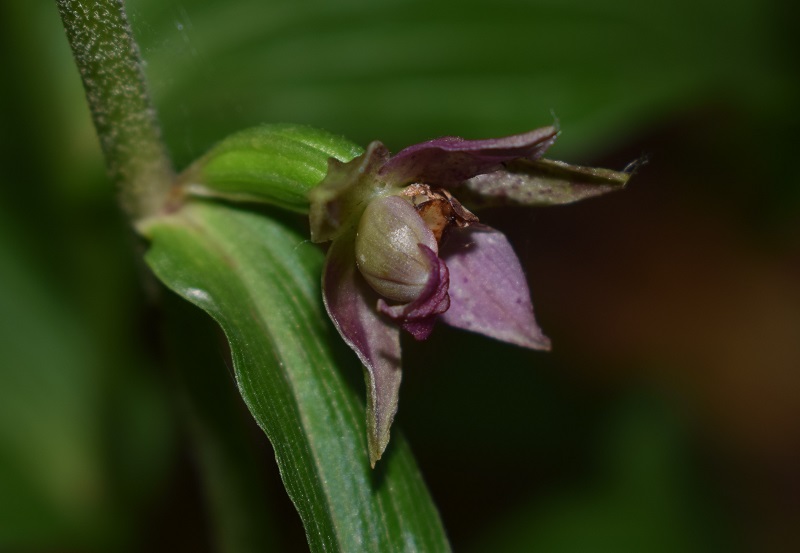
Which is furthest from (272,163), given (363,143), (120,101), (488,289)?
(363,143)

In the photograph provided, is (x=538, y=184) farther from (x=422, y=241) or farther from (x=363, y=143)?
(x=363, y=143)

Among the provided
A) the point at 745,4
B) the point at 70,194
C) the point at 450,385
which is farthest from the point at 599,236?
the point at 70,194

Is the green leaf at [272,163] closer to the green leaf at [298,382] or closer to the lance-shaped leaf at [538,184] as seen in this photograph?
the green leaf at [298,382]

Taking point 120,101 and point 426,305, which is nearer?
point 426,305

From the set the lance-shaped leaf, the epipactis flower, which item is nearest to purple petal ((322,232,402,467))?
the epipactis flower

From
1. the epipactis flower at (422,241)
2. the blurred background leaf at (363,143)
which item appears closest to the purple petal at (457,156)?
the epipactis flower at (422,241)
